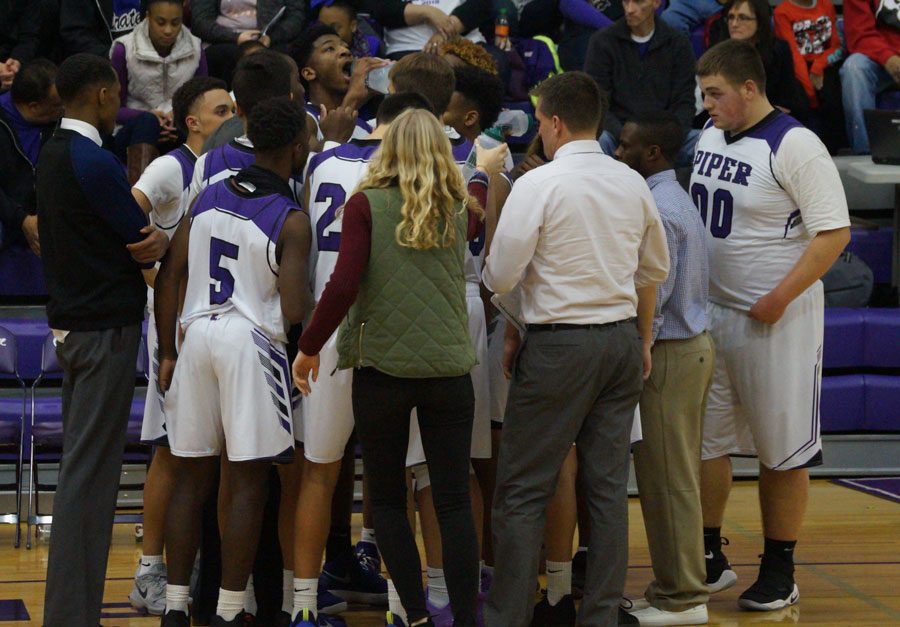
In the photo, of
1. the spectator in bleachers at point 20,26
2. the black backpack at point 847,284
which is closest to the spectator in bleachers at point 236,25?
the spectator in bleachers at point 20,26

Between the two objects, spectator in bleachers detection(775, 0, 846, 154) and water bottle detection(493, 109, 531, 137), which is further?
spectator in bleachers detection(775, 0, 846, 154)

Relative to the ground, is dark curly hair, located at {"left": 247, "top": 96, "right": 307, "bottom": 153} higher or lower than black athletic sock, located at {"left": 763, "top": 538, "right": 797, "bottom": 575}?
higher

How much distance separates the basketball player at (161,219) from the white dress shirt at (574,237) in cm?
132

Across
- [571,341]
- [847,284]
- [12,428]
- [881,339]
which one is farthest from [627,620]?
[847,284]

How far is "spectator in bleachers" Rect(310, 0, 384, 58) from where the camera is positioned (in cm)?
815

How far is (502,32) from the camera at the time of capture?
8594mm

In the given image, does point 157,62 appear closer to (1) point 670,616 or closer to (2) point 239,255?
(2) point 239,255

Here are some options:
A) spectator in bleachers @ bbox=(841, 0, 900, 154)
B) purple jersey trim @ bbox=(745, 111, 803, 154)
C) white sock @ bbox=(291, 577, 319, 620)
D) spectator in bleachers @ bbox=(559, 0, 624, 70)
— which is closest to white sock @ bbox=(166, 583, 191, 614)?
white sock @ bbox=(291, 577, 319, 620)

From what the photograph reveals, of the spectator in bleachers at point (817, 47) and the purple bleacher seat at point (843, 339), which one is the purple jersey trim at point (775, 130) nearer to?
the purple bleacher seat at point (843, 339)

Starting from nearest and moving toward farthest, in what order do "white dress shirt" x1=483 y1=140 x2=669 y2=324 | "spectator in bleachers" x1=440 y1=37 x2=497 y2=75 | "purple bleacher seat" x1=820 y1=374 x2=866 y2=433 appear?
"white dress shirt" x1=483 y1=140 x2=669 y2=324 → "spectator in bleachers" x1=440 y1=37 x2=497 y2=75 → "purple bleacher seat" x1=820 y1=374 x2=866 y2=433

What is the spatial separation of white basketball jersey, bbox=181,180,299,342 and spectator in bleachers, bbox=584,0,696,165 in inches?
165

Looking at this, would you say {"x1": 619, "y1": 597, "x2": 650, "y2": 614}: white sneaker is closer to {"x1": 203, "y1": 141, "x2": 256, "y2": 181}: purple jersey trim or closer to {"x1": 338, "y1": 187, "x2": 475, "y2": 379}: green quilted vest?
{"x1": 338, "y1": 187, "x2": 475, "y2": 379}: green quilted vest

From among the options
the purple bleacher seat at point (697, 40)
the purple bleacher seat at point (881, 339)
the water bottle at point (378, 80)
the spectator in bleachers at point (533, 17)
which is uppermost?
the spectator in bleachers at point (533, 17)

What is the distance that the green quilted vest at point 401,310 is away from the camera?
3.95 metres
